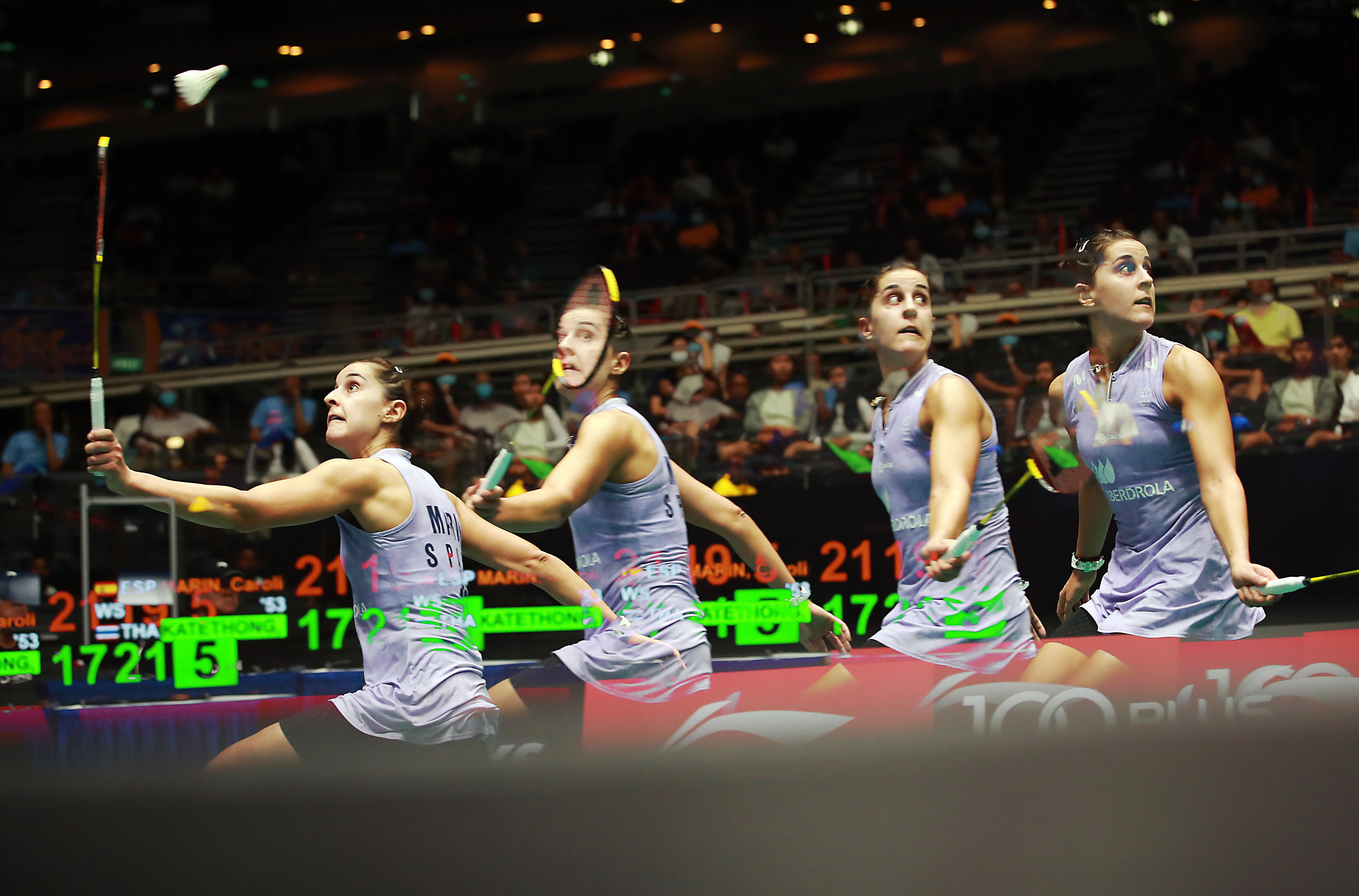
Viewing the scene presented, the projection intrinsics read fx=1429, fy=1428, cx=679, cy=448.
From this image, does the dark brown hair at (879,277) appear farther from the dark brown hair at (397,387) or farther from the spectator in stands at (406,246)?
the spectator in stands at (406,246)

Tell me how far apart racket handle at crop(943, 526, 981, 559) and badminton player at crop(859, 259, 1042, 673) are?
120 mm

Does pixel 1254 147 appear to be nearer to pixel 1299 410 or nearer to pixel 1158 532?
pixel 1299 410

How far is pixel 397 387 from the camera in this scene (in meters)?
3.46

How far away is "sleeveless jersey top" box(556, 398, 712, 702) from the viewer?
367cm

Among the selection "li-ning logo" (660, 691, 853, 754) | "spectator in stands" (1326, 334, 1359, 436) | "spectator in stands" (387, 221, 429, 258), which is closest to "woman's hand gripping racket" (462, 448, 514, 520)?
"li-ning logo" (660, 691, 853, 754)

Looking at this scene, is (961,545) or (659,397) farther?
(659,397)

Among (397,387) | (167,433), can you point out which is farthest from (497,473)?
(167,433)

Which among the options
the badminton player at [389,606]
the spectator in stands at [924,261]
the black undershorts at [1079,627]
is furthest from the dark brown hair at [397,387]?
the spectator in stands at [924,261]

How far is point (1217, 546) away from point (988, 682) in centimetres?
67

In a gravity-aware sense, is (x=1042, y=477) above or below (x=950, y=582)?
above

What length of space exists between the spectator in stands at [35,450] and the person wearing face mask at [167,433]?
0.39 metres

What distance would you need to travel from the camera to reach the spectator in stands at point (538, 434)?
5.15 meters

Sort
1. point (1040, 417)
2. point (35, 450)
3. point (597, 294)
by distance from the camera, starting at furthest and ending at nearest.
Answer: point (35, 450) → point (1040, 417) → point (597, 294)

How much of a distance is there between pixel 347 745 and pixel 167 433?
15.0 feet
